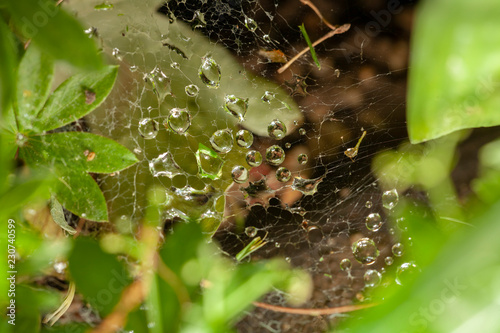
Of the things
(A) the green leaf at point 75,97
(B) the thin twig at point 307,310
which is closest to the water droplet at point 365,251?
(B) the thin twig at point 307,310

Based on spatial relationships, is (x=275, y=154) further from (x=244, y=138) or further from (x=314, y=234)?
(x=314, y=234)

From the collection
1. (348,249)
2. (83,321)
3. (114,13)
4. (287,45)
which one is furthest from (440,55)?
(83,321)

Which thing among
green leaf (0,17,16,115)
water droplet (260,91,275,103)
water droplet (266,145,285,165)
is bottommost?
water droplet (266,145,285,165)

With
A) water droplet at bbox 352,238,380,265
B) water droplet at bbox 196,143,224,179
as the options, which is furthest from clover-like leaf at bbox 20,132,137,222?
water droplet at bbox 352,238,380,265

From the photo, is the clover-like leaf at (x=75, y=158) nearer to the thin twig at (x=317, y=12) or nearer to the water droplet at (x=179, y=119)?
the water droplet at (x=179, y=119)

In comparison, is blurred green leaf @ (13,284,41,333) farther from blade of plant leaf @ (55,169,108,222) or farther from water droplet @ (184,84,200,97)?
water droplet @ (184,84,200,97)

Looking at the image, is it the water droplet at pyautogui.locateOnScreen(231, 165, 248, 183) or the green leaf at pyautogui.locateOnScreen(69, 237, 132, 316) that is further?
the water droplet at pyautogui.locateOnScreen(231, 165, 248, 183)
